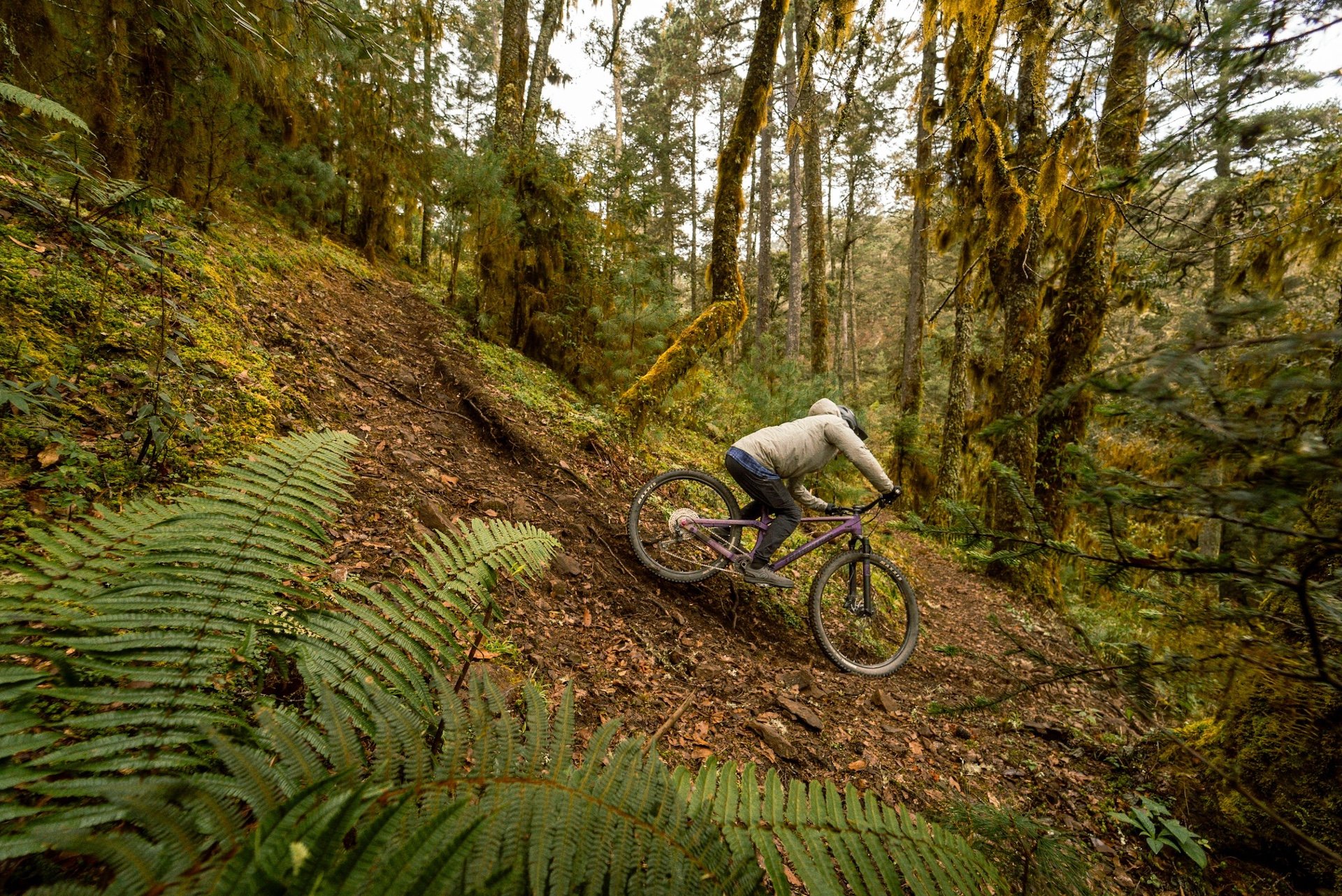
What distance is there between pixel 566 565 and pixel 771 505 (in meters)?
1.82

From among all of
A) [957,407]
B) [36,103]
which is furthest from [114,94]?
[957,407]

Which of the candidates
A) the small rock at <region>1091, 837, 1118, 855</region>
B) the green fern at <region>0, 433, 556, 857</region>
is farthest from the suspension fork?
the green fern at <region>0, 433, 556, 857</region>

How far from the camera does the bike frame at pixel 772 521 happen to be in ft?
15.0

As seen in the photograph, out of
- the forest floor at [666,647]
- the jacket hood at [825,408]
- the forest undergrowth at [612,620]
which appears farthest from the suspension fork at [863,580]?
the jacket hood at [825,408]

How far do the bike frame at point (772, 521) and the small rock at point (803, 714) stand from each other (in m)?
1.29

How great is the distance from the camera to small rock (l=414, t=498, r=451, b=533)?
340 cm

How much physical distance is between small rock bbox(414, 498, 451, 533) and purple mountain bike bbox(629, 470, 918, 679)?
1649mm

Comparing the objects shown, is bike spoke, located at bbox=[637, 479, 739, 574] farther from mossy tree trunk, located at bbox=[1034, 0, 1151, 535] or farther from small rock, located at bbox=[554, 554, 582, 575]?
mossy tree trunk, located at bbox=[1034, 0, 1151, 535]

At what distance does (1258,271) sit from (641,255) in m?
6.95

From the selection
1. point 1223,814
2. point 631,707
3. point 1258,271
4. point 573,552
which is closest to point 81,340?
point 573,552

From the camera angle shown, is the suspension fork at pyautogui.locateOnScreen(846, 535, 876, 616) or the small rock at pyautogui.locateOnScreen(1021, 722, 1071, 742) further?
the suspension fork at pyautogui.locateOnScreen(846, 535, 876, 616)

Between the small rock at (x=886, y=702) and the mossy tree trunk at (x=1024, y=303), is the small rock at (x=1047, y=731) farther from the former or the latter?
the mossy tree trunk at (x=1024, y=303)

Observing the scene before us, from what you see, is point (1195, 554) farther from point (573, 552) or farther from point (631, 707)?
point (573, 552)

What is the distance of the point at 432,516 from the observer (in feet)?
11.2
